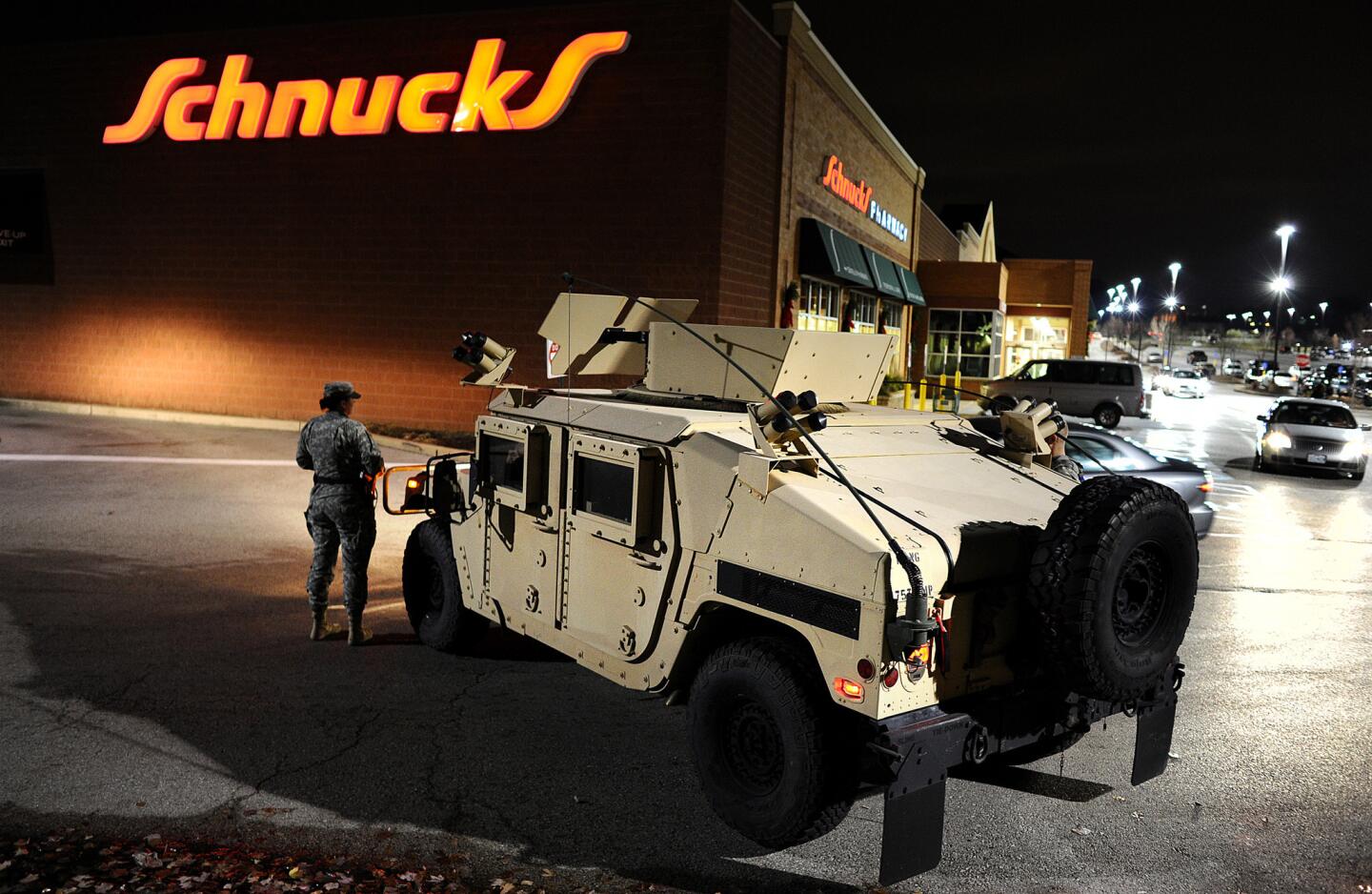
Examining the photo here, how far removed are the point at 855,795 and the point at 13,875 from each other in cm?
329

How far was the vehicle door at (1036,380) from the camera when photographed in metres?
31.5

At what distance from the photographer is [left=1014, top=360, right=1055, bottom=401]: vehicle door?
31453mm

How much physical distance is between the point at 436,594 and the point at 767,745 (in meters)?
3.46

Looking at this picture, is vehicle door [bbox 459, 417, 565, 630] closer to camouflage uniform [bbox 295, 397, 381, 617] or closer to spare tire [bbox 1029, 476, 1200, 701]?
camouflage uniform [bbox 295, 397, 381, 617]

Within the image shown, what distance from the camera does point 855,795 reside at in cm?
430

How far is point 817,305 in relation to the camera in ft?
84.7

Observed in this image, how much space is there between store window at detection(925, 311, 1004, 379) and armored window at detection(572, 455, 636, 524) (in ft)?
117

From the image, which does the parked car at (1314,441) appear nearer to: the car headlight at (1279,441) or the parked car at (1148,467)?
the car headlight at (1279,441)

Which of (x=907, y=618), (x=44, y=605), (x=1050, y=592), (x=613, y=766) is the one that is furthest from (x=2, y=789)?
(x=1050, y=592)

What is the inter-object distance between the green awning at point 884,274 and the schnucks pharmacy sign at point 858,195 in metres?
1.21

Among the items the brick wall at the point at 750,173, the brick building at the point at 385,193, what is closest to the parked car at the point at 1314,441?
the brick building at the point at 385,193

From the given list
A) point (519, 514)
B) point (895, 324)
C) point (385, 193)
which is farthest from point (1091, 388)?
point (519, 514)

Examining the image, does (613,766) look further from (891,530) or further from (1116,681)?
(1116,681)

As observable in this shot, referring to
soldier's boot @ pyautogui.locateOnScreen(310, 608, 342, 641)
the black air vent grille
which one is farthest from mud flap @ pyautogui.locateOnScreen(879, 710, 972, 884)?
soldier's boot @ pyautogui.locateOnScreen(310, 608, 342, 641)
